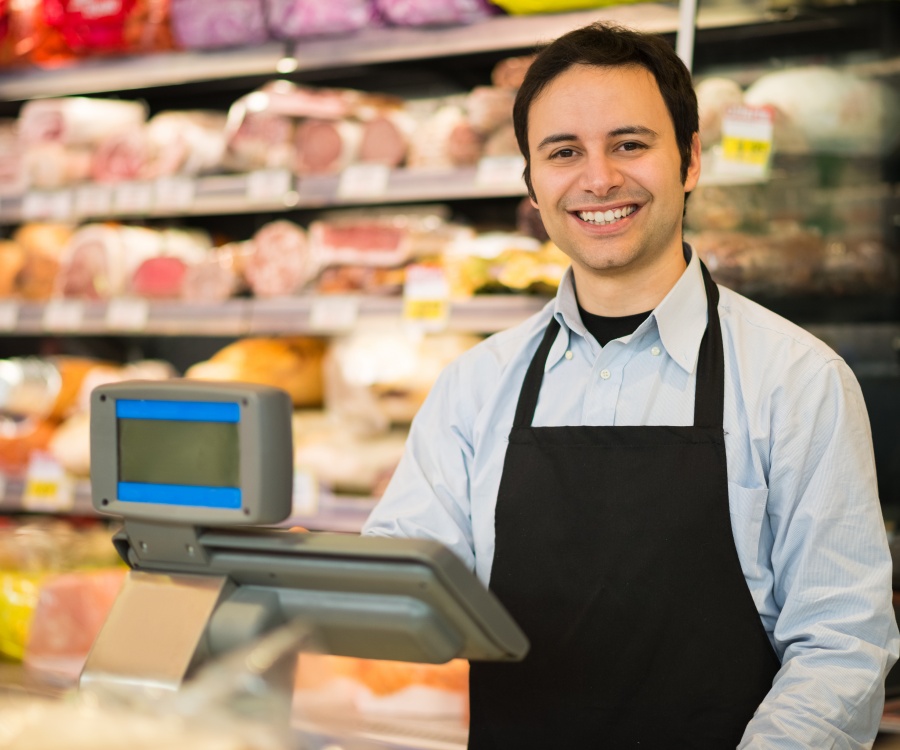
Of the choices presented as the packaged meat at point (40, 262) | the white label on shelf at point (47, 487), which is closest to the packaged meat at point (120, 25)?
the packaged meat at point (40, 262)

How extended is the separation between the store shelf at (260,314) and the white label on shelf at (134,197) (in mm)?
287

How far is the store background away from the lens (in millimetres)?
2629

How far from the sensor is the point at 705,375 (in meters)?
1.67

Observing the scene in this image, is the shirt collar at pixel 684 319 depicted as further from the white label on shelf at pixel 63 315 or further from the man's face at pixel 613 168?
the white label on shelf at pixel 63 315

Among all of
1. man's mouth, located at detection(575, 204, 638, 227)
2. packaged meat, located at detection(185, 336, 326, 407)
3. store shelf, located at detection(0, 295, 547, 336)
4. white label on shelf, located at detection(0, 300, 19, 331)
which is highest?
man's mouth, located at detection(575, 204, 638, 227)

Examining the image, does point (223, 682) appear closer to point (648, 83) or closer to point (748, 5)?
point (648, 83)

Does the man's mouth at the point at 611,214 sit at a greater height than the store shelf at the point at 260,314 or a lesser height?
greater

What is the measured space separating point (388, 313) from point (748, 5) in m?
1.21

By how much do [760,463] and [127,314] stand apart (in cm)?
237

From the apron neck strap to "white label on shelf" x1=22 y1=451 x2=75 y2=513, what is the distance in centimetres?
213

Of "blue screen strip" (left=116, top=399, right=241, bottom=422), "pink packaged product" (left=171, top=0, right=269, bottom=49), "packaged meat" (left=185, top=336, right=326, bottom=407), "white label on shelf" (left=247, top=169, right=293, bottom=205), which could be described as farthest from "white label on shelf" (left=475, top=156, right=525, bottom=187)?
"blue screen strip" (left=116, top=399, right=241, bottom=422)

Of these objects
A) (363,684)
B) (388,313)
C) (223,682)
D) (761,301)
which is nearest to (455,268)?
(388,313)

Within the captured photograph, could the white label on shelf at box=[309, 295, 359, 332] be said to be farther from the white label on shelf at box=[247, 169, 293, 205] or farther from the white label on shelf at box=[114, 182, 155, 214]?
the white label on shelf at box=[114, 182, 155, 214]

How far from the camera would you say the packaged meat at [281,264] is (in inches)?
133
